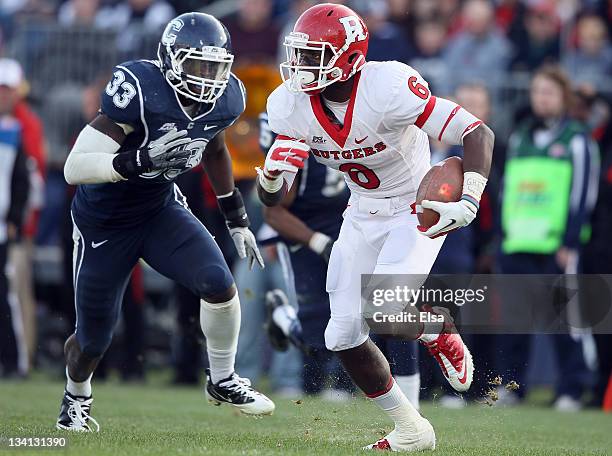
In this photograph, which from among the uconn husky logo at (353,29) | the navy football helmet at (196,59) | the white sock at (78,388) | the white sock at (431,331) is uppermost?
the uconn husky logo at (353,29)

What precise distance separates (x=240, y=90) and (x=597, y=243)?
13.6 feet

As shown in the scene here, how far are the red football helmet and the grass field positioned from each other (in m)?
1.72

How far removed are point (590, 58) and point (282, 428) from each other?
568 centimetres

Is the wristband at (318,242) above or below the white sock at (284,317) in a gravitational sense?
above

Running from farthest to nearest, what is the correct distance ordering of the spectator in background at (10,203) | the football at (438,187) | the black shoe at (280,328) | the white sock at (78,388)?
the spectator in background at (10,203) → the black shoe at (280,328) → the white sock at (78,388) → the football at (438,187)

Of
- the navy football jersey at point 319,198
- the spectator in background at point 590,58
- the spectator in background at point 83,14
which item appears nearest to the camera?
the navy football jersey at point 319,198

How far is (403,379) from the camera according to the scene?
6.66m

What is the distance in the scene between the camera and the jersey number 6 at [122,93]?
18.6 ft

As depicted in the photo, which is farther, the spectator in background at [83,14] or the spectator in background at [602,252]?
the spectator in background at [83,14]

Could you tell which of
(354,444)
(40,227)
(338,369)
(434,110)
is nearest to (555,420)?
(338,369)

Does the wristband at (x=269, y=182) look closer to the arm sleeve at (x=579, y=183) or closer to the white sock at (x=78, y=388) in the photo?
the white sock at (x=78, y=388)

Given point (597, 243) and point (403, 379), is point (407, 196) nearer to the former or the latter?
point (403, 379)

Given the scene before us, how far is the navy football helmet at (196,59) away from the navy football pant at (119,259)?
0.71 metres

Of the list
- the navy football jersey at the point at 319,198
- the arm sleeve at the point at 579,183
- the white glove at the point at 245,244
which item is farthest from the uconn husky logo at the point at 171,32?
the arm sleeve at the point at 579,183
